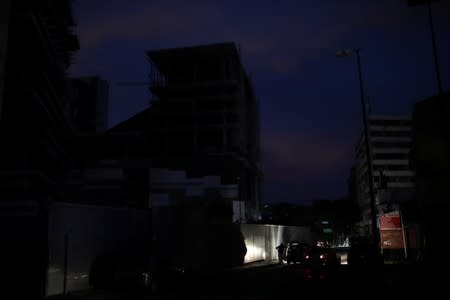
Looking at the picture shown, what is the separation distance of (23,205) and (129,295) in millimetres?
5031

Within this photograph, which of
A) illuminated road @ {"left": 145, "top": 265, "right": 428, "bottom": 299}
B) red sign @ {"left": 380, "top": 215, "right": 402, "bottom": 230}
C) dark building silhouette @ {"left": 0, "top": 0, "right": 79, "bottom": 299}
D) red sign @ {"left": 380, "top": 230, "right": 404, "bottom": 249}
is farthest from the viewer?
dark building silhouette @ {"left": 0, "top": 0, "right": 79, "bottom": 299}

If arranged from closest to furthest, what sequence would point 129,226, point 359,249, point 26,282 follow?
point 26,282 < point 129,226 < point 359,249

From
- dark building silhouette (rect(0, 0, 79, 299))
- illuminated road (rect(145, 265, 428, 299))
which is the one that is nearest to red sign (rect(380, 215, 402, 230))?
illuminated road (rect(145, 265, 428, 299))

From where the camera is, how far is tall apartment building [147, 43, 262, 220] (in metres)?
76.9

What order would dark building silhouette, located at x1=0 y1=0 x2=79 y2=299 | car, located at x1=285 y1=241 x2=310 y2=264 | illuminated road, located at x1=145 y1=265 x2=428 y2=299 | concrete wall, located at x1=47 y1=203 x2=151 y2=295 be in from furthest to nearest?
dark building silhouette, located at x1=0 y1=0 x2=79 y2=299
car, located at x1=285 y1=241 x2=310 y2=264
concrete wall, located at x1=47 y1=203 x2=151 y2=295
illuminated road, located at x1=145 y1=265 x2=428 y2=299

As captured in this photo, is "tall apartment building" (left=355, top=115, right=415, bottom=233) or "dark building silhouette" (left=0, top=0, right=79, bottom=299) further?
"tall apartment building" (left=355, top=115, right=415, bottom=233)

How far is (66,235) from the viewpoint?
59.9ft

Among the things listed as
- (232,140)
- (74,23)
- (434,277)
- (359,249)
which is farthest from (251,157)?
(434,277)

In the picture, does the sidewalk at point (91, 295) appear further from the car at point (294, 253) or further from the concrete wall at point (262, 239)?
the car at point (294, 253)

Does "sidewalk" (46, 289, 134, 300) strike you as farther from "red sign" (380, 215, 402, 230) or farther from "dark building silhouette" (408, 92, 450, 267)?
"red sign" (380, 215, 402, 230)

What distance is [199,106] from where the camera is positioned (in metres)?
81.4

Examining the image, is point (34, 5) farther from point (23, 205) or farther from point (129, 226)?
point (23, 205)

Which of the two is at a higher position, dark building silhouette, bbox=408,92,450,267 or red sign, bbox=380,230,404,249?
dark building silhouette, bbox=408,92,450,267

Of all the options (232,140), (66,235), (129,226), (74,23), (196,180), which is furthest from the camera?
(232,140)
